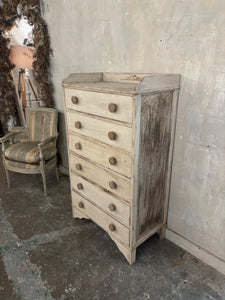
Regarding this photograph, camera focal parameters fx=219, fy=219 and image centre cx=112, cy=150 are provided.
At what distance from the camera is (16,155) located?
254cm

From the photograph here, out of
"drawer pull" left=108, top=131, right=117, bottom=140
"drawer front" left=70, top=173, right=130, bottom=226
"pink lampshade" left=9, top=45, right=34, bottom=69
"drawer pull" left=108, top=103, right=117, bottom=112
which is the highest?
"pink lampshade" left=9, top=45, right=34, bottom=69

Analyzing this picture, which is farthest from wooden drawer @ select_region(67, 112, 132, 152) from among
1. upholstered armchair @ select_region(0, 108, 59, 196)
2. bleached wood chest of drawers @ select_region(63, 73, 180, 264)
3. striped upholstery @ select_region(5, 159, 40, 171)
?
striped upholstery @ select_region(5, 159, 40, 171)

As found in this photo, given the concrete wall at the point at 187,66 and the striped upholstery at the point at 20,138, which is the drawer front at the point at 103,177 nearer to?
the concrete wall at the point at 187,66

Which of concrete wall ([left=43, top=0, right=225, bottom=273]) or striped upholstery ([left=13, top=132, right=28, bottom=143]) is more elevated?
concrete wall ([left=43, top=0, right=225, bottom=273])

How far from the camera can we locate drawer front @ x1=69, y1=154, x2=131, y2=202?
58.6 inches

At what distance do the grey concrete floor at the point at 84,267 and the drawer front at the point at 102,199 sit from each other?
1.25 ft

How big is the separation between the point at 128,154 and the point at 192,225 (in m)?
0.86

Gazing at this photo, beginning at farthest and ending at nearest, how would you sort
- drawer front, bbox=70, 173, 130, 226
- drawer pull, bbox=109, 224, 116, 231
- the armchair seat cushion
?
the armchair seat cushion → drawer pull, bbox=109, 224, 116, 231 → drawer front, bbox=70, 173, 130, 226

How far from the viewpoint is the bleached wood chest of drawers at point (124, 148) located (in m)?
1.33

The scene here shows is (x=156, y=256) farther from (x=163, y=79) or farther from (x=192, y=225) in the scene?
(x=163, y=79)

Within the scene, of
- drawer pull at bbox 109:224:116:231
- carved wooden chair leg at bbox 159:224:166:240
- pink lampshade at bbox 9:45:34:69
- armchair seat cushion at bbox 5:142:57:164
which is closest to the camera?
drawer pull at bbox 109:224:116:231

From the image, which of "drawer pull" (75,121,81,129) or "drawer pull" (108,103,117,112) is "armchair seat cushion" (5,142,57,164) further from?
"drawer pull" (108,103,117,112)

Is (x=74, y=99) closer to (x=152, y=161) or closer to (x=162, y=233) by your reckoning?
(x=152, y=161)

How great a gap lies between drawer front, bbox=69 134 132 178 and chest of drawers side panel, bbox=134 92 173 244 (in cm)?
9
